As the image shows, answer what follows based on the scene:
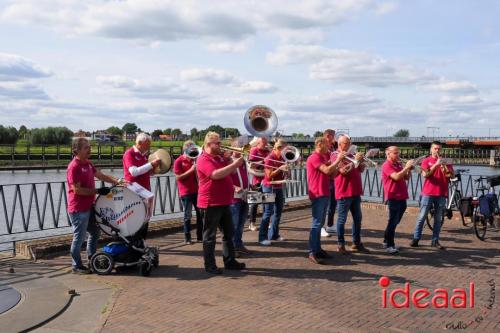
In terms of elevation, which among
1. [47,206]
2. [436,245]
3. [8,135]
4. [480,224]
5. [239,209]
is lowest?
[47,206]

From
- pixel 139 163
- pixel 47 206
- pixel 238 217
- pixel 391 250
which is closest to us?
pixel 139 163

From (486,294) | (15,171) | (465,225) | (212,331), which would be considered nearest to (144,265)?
(212,331)

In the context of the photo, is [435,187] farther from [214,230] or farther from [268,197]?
[214,230]

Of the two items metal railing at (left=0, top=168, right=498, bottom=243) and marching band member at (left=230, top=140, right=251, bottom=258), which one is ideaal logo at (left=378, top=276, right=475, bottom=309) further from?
metal railing at (left=0, top=168, right=498, bottom=243)

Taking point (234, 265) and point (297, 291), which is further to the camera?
point (234, 265)

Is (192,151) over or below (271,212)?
over

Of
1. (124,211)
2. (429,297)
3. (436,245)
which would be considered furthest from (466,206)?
(124,211)

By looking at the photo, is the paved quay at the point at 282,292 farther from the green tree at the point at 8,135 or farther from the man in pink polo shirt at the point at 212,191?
the green tree at the point at 8,135

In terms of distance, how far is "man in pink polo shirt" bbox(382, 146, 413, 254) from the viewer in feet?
28.5

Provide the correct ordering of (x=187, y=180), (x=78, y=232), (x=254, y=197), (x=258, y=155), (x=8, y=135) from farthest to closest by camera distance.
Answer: (x=8, y=135)
(x=258, y=155)
(x=187, y=180)
(x=254, y=197)
(x=78, y=232)

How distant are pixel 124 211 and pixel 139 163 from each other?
0.94m

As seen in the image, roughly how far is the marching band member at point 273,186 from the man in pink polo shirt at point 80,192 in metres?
2.79

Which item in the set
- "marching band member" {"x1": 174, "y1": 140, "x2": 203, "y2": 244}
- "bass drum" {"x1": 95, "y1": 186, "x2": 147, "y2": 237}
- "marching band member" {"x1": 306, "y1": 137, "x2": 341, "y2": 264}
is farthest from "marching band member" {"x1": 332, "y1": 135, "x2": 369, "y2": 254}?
"bass drum" {"x1": 95, "y1": 186, "x2": 147, "y2": 237}

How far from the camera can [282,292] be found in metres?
6.38
